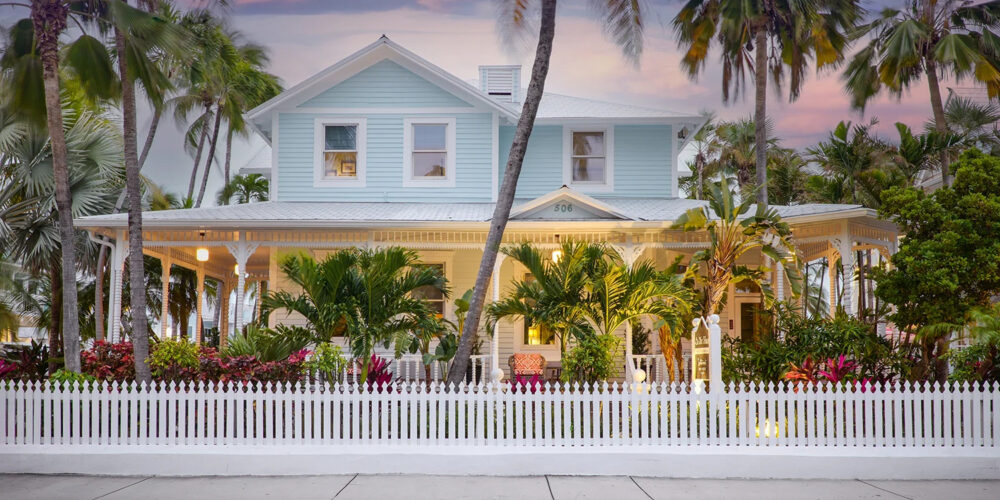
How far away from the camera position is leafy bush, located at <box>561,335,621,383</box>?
39.8 feet

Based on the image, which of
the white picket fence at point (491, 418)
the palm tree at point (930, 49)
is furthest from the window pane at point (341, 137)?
the palm tree at point (930, 49)

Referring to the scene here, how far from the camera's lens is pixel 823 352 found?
12.5 meters

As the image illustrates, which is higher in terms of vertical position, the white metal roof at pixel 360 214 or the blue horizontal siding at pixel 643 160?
the blue horizontal siding at pixel 643 160

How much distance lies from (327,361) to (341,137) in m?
8.58

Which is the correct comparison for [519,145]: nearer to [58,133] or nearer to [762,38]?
[58,133]

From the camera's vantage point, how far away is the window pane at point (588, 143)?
63.1 ft

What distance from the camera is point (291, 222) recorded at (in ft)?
48.8

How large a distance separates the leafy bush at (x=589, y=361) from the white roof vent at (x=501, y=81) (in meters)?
10.0

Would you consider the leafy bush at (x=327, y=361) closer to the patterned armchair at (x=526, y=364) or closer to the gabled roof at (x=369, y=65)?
the patterned armchair at (x=526, y=364)

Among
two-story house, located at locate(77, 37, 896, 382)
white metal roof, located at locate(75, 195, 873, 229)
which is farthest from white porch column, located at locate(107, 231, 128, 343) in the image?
two-story house, located at locate(77, 37, 896, 382)

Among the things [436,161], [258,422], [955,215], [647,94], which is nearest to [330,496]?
[258,422]

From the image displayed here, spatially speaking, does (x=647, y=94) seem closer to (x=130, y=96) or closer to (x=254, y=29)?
(x=254, y=29)

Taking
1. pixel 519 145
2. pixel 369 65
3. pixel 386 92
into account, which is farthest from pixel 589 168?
pixel 519 145

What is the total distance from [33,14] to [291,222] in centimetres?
526
